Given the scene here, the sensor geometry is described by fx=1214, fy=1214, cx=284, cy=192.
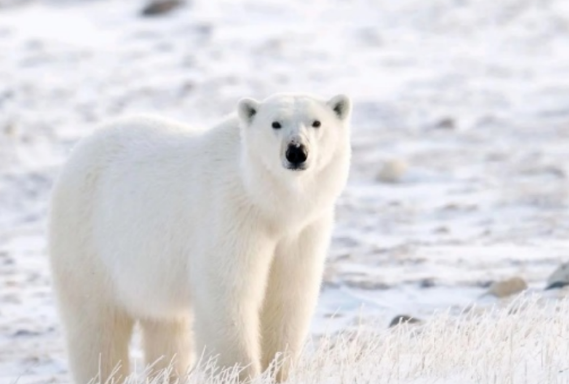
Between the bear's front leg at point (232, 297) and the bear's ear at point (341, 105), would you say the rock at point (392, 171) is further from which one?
the bear's front leg at point (232, 297)

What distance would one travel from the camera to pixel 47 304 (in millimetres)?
7770

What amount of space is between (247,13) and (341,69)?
11.9 ft

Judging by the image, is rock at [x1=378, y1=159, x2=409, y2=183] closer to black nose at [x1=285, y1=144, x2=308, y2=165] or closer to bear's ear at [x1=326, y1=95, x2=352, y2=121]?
bear's ear at [x1=326, y1=95, x2=352, y2=121]

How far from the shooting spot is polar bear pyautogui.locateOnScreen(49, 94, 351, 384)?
4.75 metres

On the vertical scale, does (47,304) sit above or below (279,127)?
below

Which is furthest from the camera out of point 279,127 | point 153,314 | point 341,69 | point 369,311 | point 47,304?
point 341,69

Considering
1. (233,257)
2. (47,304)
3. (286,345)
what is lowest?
(47,304)

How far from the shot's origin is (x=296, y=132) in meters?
4.64

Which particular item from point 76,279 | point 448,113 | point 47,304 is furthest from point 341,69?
point 76,279

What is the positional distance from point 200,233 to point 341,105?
2.51ft

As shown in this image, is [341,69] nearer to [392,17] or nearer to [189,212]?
[392,17]

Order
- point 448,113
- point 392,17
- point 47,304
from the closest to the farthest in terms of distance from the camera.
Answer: point 47,304, point 448,113, point 392,17

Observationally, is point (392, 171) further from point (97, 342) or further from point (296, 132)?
point (296, 132)

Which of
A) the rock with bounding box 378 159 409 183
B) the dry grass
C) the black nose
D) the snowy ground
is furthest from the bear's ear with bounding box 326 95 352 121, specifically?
the rock with bounding box 378 159 409 183
